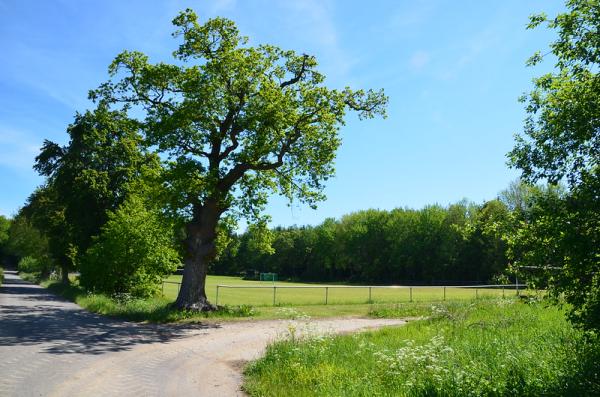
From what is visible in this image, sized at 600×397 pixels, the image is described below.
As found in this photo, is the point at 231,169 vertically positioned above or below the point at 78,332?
above

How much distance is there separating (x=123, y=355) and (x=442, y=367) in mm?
7739

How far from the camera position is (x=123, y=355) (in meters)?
11.3

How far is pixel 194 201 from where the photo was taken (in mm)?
20781

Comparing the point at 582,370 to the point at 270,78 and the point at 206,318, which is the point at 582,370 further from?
the point at 270,78

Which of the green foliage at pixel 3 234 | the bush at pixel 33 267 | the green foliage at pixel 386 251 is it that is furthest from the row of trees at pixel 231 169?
the green foliage at pixel 3 234

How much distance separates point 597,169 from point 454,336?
6.36 metres

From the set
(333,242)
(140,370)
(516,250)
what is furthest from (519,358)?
(333,242)

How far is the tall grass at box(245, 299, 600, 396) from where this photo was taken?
6.86 m

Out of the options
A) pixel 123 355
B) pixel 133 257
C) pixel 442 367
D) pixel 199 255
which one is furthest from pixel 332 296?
pixel 442 367

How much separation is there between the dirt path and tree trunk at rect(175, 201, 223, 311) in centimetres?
260

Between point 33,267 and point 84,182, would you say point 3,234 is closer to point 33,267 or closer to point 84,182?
point 33,267

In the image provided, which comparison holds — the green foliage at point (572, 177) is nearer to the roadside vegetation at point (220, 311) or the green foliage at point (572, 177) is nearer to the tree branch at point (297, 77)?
the roadside vegetation at point (220, 311)

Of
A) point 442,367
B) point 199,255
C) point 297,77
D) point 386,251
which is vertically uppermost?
point 297,77

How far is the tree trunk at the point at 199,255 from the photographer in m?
20.2
